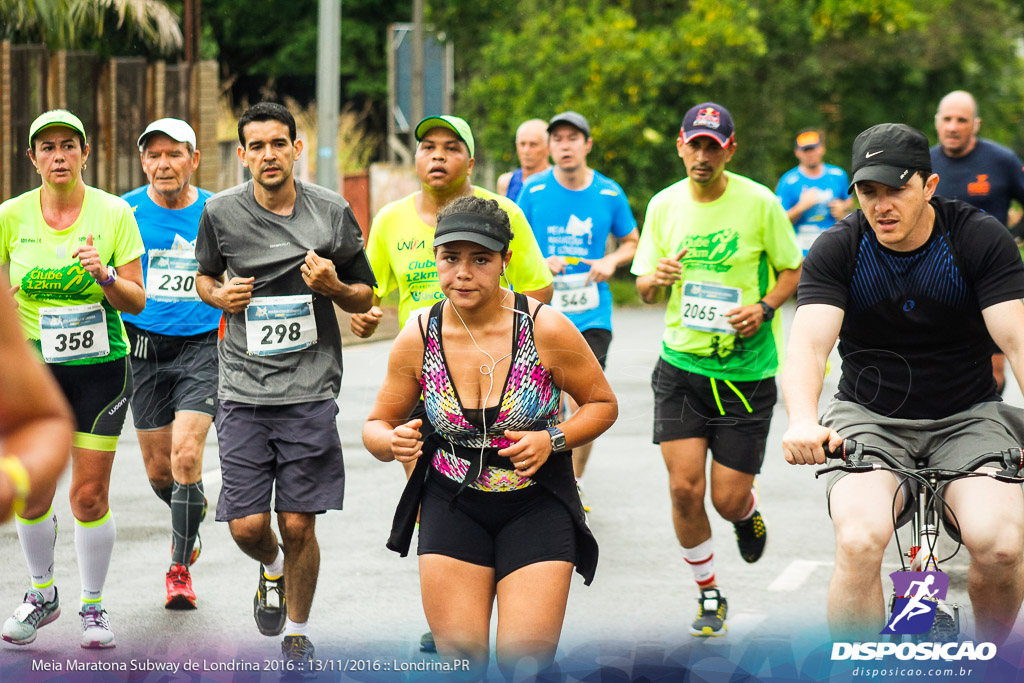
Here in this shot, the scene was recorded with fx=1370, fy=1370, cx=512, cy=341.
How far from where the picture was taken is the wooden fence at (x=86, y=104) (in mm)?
7992

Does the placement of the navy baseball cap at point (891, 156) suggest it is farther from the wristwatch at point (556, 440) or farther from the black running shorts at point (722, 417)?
the black running shorts at point (722, 417)

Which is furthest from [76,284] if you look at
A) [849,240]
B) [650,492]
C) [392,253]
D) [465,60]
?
[465,60]

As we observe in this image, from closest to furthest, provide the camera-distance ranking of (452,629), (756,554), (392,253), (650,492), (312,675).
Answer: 1. (452,629)
2. (312,675)
3. (392,253)
4. (756,554)
5. (650,492)

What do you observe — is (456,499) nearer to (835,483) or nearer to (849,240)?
(835,483)

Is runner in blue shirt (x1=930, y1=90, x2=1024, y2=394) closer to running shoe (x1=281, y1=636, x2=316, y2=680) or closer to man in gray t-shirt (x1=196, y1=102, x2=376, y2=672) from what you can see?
man in gray t-shirt (x1=196, y1=102, x2=376, y2=672)

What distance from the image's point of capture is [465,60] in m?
24.5

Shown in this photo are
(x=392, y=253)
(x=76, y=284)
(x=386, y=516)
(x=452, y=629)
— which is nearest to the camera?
(x=452, y=629)

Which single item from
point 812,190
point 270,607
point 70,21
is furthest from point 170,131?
point 812,190

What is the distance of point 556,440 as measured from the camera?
4129 mm

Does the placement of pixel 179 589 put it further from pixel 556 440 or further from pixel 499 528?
pixel 556 440

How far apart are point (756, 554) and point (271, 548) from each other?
236 centimetres

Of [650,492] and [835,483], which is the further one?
[650,492]

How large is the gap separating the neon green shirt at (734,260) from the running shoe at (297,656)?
2083 mm

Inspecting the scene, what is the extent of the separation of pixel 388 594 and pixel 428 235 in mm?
1775
